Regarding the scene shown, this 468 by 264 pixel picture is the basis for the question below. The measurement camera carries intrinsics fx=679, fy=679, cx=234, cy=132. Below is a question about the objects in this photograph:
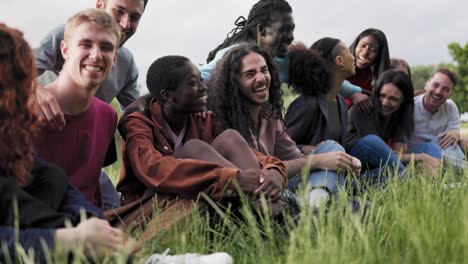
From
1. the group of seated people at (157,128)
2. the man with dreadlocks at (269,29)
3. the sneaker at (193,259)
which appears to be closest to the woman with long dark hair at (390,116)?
the group of seated people at (157,128)

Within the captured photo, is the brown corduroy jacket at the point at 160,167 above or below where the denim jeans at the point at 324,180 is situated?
above

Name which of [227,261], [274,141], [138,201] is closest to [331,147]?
[274,141]

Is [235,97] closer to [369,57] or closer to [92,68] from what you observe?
[92,68]

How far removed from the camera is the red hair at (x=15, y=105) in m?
2.36

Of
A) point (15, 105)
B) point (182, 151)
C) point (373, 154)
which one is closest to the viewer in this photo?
point (15, 105)

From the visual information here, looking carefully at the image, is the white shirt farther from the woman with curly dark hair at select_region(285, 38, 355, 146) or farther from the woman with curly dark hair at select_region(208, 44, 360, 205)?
the woman with curly dark hair at select_region(208, 44, 360, 205)

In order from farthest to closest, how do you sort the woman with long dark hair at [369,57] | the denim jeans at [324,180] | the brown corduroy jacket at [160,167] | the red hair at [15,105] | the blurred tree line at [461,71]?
the blurred tree line at [461,71], the woman with long dark hair at [369,57], the denim jeans at [324,180], the brown corduroy jacket at [160,167], the red hair at [15,105]

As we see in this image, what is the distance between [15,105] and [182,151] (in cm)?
128

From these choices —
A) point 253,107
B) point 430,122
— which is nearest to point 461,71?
point 430,122

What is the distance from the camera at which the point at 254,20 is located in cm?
540

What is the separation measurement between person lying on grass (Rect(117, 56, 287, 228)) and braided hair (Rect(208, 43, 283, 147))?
0.45 feet

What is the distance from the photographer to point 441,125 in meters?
6.49

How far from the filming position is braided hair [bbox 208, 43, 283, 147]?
4117 millimetres

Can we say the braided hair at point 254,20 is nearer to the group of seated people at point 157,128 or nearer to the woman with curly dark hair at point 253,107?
the group of seated people at point 157,128
